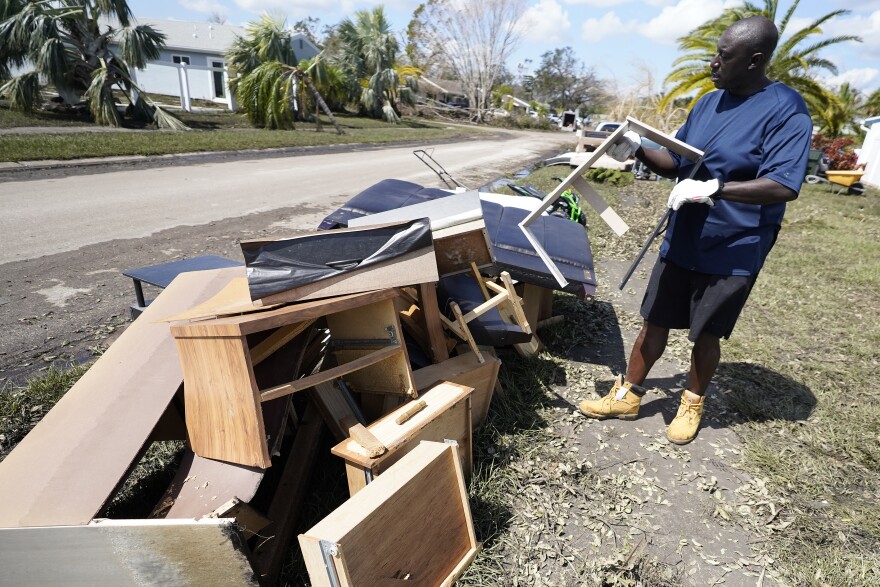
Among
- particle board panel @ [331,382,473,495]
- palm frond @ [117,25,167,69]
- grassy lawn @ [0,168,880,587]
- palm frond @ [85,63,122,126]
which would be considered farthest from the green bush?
palm frond @ [85,63,122,126]

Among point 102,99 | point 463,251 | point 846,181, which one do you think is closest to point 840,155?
point 846,181

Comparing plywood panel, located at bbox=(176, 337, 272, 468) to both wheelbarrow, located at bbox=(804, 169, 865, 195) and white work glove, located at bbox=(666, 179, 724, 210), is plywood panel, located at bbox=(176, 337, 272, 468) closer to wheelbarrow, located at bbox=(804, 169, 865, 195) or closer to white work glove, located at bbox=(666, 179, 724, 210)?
white work glove, located at bbox=(666, 179, 724, 210)

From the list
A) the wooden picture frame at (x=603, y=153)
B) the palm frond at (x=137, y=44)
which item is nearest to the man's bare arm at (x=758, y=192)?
the wooden picture frame at (x=603, y=153)

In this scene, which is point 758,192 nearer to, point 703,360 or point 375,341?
point 703,360

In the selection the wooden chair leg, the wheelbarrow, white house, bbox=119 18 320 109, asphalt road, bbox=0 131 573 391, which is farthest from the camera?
white house, bbox=119 18 320 109

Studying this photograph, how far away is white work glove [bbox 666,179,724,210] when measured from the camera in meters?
2.25

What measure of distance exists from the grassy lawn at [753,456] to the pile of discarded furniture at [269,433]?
0.28 meters

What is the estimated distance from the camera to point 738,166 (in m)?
2.32

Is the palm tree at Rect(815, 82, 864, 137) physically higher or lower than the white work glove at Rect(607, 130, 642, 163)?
higher

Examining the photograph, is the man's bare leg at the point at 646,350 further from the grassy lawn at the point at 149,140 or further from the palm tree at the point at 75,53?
the palm tree at the point at 75,53

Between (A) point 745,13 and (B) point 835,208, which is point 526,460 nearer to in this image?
(B) point 835,208

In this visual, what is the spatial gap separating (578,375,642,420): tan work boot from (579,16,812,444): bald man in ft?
0.65

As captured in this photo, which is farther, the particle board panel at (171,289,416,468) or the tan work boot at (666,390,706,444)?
the tan work boot at (666,390,706,444)

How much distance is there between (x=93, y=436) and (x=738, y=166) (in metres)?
2.87
